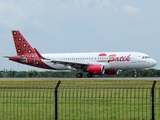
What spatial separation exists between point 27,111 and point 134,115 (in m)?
4.05

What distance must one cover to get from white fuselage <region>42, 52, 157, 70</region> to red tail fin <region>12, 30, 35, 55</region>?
10.9 feet

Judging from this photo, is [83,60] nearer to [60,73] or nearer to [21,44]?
[21,44]

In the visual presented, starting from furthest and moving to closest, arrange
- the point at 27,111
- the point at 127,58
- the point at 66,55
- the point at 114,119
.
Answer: the point at 66,55
the point at 127,58
the point at 27,111
the point at 114,119

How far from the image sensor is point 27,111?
15680 millimetres

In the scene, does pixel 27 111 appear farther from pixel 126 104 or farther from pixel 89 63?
pixel 89 63

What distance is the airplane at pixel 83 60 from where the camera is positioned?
5112cm

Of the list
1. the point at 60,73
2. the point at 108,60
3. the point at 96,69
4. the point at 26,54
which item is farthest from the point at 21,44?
the point at 108,60

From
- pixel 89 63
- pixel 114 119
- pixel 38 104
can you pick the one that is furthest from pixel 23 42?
pixel 114 119

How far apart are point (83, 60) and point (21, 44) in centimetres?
971

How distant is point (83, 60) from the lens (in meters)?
54.6

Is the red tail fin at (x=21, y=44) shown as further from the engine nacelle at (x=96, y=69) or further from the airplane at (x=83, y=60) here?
the engine nacelle at (x=96, y=69)

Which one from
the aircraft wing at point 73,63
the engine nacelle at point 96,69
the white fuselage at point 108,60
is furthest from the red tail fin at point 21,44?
the engine nacelle at point 96,69

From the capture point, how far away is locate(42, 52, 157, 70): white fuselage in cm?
5100

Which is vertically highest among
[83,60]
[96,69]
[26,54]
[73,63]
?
[26,54]
